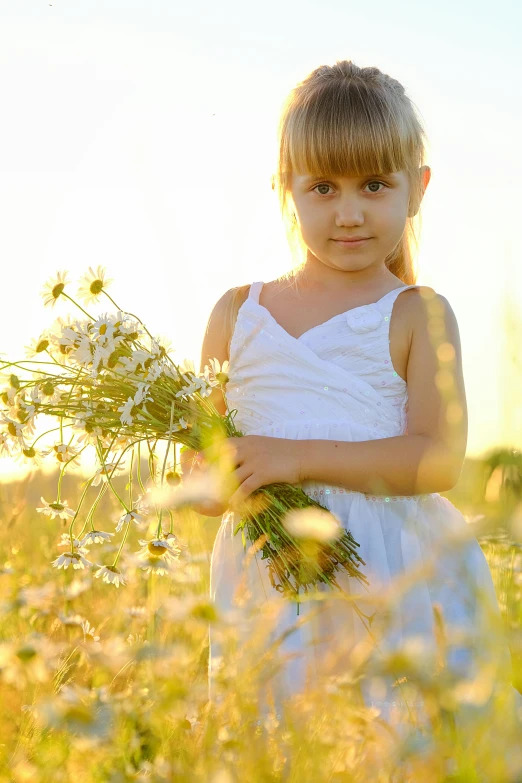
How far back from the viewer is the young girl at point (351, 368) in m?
2.56

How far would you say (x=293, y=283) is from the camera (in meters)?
3.12

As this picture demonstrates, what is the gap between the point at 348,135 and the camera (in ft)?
9.21

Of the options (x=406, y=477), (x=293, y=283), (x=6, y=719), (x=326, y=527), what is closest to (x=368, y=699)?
(x=326, y=527)

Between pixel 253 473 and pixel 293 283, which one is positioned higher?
pixel 293 283

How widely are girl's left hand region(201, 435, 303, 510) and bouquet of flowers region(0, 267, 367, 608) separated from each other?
40mm

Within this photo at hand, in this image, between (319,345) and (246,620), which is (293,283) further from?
(246,620)

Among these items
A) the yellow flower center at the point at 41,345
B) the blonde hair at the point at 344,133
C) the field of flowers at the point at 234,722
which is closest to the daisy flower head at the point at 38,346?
the yellow flower center at the point at 41,345

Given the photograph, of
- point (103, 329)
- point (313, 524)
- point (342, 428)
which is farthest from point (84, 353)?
point (342, 428)

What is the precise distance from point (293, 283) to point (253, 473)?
3.03ft

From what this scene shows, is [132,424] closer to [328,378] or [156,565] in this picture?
[156,565]

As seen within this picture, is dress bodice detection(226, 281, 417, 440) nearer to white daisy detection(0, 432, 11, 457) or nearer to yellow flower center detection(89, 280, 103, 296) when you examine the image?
yellow flower center detection(89, 280, 103, 296)

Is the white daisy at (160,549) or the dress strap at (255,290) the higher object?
the dress strap at (255,290)

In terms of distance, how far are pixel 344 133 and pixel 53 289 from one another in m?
1.06

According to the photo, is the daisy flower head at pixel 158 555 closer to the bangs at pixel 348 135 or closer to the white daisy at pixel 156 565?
the white daisy at pixel 156 565
